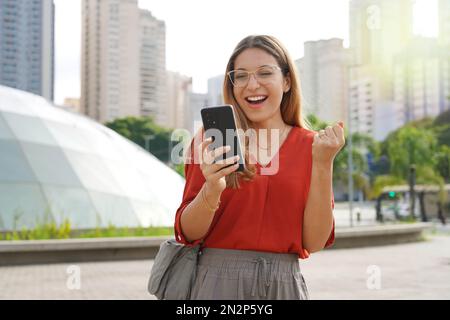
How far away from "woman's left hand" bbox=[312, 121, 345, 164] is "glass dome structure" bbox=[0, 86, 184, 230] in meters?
12.8

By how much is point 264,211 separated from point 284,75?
0.48 m

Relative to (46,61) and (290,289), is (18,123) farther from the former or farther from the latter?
(290,289)

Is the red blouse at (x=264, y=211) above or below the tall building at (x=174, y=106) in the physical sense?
below

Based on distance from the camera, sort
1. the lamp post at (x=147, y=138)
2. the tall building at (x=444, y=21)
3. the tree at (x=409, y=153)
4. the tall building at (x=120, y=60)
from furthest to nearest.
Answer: the lamp post at (x=147, y=138), the tall building at (x=444, y=21), the tall building at (x=120, y=60), the tree at (x=409, y=153)

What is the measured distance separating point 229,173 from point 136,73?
212 ft

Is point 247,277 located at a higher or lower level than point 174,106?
lower

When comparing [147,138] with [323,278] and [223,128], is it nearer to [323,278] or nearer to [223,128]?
[323,278]

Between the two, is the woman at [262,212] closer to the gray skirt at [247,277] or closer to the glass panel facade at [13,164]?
the gray skirt at [247,277]

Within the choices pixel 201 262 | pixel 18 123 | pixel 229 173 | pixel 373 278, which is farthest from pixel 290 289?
pixel 18 123

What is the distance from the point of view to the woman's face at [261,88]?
205cm

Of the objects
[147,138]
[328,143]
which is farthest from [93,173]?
[147,138]

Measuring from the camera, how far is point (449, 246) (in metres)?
17.0

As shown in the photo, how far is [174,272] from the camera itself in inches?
78.4

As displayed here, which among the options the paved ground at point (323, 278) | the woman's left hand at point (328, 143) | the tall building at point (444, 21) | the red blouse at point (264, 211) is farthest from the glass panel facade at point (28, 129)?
the tall building at point (444, 21)
